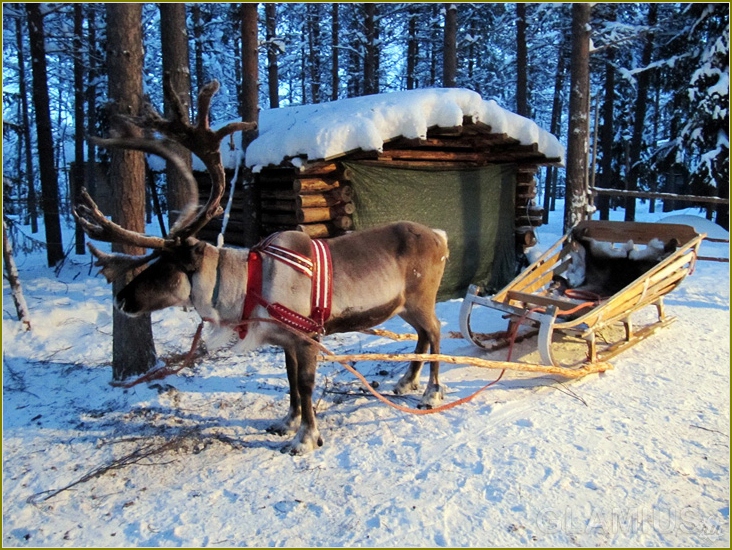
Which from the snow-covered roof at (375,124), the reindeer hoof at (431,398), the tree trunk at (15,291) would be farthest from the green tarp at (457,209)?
the tree trunk at (15,291)

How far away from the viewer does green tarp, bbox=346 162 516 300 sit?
321 inches

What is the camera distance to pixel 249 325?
12.2 ft

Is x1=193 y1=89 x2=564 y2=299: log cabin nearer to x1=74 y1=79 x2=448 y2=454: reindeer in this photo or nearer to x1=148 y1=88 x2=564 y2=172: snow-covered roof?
x1=148 y1=88 x2=564 y2=172: snow-covered roof

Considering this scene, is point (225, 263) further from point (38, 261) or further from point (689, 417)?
point (38, 261)

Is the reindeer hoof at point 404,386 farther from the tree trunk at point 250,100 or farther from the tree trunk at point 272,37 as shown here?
the tree trunk at point 272,37

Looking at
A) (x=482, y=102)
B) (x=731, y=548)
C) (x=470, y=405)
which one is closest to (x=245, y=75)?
(x=482, y=102)

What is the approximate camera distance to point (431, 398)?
14.8 ft

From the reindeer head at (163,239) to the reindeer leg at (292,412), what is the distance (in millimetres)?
957

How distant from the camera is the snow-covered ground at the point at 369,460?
2857 millimetres

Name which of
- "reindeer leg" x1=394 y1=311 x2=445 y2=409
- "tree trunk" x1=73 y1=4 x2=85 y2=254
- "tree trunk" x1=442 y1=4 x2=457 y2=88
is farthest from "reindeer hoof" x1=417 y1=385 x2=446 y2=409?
"tree trunk" x1=73 y1=4 x2=85 y2=254

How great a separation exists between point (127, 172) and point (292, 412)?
280 centimetres

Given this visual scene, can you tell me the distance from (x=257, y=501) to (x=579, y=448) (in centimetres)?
229

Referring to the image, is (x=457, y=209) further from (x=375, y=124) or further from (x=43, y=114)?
(x=43, y=114)

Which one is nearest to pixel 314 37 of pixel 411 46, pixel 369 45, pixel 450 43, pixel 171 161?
pixel 411 46
